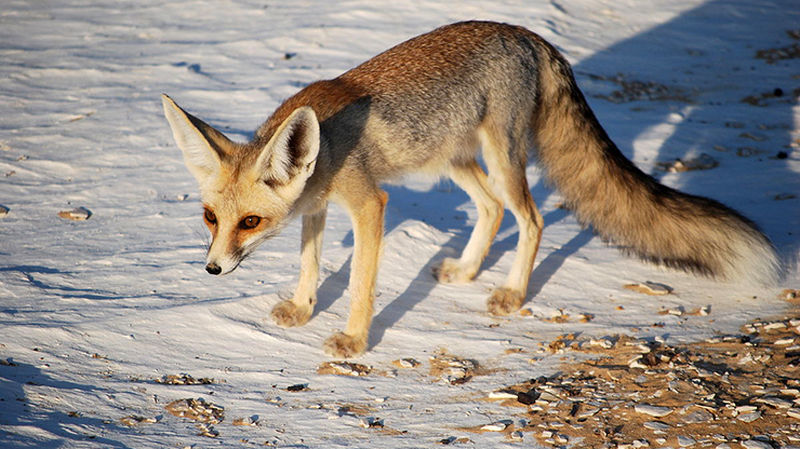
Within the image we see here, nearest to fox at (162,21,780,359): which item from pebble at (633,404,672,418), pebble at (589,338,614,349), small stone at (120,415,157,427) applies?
pebble at (589,338,614,349)

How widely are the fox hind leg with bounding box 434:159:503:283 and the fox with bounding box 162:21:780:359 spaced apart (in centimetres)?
1

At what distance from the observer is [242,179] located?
4004 millimetres

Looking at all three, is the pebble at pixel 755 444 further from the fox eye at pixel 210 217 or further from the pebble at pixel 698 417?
the fox eye at pixel 210 217

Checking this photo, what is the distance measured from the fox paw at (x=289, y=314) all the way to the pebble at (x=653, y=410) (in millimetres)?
2068

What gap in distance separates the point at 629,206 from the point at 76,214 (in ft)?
13.6

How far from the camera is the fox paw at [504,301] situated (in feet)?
16.4

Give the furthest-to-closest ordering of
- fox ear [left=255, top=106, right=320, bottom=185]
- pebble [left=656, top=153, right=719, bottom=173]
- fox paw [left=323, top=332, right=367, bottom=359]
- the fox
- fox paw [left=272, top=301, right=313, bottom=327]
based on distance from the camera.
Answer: pebble [left=656, top=153, right=719, bottom=173] < fox paw [left=272, top=301, right=313, bottom=327] < fox paw [left=323, top=332, right=367, bottom=359] < the fox < fox ear [left=255, top=106, right=320, bottom=185]

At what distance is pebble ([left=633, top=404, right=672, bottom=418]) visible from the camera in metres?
3.54

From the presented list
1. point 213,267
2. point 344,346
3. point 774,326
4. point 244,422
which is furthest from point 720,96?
point 244,422

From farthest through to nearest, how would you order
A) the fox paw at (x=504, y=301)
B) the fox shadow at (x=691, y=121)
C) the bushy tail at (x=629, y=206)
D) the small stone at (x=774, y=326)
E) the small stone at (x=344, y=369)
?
the fox shadow at (x=691, y=121)
the bushy tail at (x=629, y=206)
the fox paw at (x=504, y=301)
the small stone at (x=774, y=326)
the small stone at (x=344, y=369)

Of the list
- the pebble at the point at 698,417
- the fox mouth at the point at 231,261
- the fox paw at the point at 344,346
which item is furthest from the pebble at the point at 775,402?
the fox mouth at the point at 231,261

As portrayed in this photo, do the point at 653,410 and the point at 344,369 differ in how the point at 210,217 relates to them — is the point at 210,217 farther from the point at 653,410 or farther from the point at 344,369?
the point at 653,410

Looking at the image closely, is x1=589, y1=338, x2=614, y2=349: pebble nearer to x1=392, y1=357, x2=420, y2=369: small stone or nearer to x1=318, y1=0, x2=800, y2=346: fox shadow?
x1=318, y1=0, x2=800, y2=346: fox shadow

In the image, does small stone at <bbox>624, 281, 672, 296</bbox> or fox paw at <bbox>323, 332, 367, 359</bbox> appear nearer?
fox paw at <bbox>323, 332, 367, 359</bbox>
